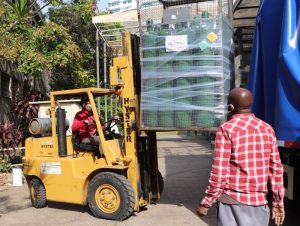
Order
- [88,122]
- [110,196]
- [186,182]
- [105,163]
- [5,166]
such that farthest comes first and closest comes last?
[5,166] → [186,182] → [88,122] → [105,163] → [110,196]

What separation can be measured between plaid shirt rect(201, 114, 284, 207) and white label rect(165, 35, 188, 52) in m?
2.70

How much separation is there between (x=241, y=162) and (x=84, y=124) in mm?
4410

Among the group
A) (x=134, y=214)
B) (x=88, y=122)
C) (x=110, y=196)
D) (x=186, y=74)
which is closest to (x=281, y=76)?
(x=186, y=74)

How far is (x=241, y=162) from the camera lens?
10.8 ft

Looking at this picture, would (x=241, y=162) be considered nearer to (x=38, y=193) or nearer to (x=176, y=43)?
(x=176, y=43)

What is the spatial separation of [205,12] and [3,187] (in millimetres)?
6473

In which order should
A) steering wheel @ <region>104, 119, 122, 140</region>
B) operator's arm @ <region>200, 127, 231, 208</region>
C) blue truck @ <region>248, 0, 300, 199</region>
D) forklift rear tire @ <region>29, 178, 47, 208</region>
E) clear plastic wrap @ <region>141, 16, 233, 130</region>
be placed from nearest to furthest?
operator's arm @ <region>200, 127, 231, 208</region>, blue truck @ <region>248, 0, 300, 199</region>, clear plastic wrap @ <region>141, 16, 233, 130</region>, steering wheel @ <region>104, 119, 122, 140</region>, forklift rear tire @ <region>29, 178, 47, 208</region>

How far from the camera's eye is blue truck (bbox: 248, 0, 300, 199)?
458 centimetres

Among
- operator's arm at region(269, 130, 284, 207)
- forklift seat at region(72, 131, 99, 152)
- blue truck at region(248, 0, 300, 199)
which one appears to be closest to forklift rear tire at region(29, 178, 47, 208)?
forklift seat at region(72, 131, 99, 152)

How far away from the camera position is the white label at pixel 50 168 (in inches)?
286

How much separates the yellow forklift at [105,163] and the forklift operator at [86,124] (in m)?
0.13

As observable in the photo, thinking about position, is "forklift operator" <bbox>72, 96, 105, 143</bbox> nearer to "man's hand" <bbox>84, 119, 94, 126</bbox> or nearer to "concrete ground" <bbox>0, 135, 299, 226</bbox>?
"man's hand" <bbox>84, 119, 94, 126</bbox>

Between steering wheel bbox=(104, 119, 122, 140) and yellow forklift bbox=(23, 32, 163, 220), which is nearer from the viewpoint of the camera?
yellow forklift bbox=(23, 32, 163, 220)

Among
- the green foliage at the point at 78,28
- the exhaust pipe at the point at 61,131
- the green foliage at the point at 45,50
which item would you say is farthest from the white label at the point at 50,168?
the green foliage at the point at 78,28
